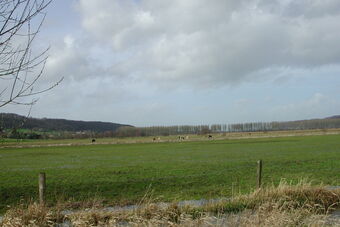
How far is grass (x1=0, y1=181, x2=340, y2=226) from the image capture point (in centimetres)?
813

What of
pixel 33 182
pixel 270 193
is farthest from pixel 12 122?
pixel 33 182

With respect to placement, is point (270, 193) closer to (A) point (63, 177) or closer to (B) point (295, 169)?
(B) point (295, 169)

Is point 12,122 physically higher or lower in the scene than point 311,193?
higher

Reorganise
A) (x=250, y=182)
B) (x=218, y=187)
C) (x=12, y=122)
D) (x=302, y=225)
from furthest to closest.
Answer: (x=250, y=182) → (x=218, y=187) → (x=302, y=225) → (x=12, y=122)

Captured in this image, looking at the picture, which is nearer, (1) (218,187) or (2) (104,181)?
(1) (218,187)

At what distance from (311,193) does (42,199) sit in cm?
941

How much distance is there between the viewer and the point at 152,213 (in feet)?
35.3

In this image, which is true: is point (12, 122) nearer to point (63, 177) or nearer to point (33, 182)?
point (33, 182)

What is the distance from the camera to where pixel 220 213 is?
10.4 meters

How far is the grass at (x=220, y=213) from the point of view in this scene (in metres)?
8.13

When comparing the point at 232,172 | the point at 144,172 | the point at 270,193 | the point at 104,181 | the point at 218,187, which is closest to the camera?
the point at 270,193

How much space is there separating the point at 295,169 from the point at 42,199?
820 inches

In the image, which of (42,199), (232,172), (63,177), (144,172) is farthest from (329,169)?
(42,199)

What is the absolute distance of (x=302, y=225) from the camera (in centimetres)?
840
